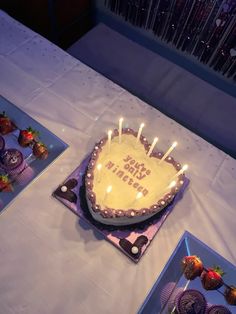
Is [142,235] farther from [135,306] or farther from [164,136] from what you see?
[164,136]

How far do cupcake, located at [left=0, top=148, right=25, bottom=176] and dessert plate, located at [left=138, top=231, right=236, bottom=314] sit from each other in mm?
956

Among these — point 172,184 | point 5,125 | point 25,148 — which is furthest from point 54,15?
point 172,184

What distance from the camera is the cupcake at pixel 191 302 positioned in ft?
5.78

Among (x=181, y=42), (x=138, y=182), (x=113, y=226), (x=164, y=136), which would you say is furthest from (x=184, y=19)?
(x=113, y=226)

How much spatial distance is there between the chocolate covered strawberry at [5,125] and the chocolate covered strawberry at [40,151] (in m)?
0.20

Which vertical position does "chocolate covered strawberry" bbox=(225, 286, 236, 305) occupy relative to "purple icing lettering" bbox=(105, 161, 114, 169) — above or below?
below

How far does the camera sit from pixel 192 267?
1834 millimetres

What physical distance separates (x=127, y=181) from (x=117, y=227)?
245 millimetres

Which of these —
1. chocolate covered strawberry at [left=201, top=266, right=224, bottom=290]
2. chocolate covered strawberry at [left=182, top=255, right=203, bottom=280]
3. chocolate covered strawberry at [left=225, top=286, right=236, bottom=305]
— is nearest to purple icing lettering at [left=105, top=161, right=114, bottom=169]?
chocolate covered strawberry at [left=182, top=255, right=203, bottom=280]

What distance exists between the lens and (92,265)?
1.83 metres

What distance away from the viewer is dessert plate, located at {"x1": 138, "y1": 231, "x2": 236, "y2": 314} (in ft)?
5.88

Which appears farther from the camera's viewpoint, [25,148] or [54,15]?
[54,15]

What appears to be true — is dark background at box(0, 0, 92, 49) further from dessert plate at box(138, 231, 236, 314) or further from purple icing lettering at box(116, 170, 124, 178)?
dessert plate at box(138, 231, 236, 314)

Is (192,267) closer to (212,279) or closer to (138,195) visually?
(212,279)
